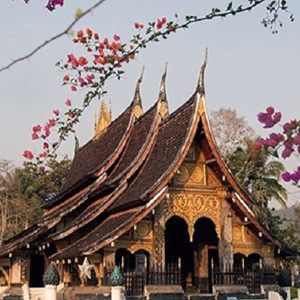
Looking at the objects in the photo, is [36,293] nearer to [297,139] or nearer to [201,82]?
[201,82]

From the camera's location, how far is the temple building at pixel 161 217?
14.2 m

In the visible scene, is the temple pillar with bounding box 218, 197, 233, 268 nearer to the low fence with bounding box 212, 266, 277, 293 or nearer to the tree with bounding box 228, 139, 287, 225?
the low fence with bounding box 212, 266, 277, 293

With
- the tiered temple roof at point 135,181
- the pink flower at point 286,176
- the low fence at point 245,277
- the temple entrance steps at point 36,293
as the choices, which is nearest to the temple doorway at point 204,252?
the low fence at point 245,277

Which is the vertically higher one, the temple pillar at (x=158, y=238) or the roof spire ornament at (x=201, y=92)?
the roof spire ornament at (x=201, y=92)

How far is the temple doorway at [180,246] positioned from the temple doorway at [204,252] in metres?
0.35

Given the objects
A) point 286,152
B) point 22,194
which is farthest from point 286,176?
point 22,194

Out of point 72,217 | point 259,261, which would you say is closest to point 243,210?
point 259,261

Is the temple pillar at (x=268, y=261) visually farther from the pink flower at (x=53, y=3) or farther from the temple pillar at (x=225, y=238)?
the pink flower at (x=53, y=3)

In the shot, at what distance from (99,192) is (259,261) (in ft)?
14.9

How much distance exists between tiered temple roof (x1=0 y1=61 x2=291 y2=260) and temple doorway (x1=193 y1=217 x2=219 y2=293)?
1157 millimetres

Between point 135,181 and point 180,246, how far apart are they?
2.43m

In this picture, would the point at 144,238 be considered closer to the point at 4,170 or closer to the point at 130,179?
the point at 130,179

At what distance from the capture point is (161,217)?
14.6m

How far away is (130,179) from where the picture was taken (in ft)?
52.5
